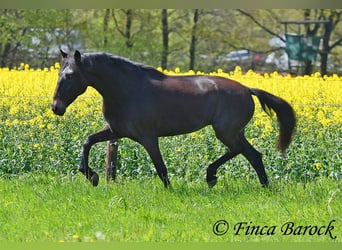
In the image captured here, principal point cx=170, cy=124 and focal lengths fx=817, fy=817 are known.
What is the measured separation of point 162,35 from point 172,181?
15.6 meters

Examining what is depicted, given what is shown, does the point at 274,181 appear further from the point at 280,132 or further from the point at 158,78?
the point at 158,78

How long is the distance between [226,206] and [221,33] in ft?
56.0

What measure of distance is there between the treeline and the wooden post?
1289 cm

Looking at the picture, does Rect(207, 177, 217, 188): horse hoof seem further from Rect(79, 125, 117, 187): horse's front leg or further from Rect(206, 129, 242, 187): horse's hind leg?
Rect(79, 125, 117, 187): horse's front leg

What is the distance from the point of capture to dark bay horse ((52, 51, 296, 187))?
7738 mm

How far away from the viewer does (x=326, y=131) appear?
9.77 meters

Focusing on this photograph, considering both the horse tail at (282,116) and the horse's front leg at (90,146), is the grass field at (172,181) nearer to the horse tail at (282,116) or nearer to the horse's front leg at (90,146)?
the horse's front leg at (90,146)

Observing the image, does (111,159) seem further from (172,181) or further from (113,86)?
(113,86)

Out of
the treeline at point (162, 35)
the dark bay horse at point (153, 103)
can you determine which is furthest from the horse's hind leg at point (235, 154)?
the treeline at point (162, 35)

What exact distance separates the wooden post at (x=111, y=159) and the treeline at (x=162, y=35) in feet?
42.3

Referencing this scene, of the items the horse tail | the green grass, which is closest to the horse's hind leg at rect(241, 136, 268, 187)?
the green grass

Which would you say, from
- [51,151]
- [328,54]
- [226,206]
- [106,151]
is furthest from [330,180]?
[328,54]

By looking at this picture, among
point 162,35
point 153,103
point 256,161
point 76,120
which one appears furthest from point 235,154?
point 162,35

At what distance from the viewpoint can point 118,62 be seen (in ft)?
26.1
